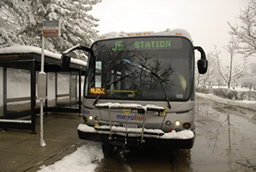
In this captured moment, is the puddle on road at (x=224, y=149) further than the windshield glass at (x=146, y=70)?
Yes

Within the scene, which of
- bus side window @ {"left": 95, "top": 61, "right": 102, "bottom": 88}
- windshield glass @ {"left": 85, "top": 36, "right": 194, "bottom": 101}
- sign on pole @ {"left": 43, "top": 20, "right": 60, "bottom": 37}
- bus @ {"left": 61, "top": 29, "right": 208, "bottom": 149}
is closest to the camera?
bus @ {"left": 61, "top": 29, "right": 208, "bottom": 149}

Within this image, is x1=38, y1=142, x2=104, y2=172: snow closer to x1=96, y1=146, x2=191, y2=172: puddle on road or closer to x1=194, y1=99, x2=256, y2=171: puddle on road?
x1=96, y1=146, x2=191, y2=172: puddle on road

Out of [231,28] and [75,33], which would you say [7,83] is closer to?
[75,33]

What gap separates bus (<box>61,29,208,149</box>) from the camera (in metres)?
3.64

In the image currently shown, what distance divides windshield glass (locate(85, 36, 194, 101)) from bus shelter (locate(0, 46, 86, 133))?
9.34 ft

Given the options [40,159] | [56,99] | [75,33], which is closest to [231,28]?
[75,33]

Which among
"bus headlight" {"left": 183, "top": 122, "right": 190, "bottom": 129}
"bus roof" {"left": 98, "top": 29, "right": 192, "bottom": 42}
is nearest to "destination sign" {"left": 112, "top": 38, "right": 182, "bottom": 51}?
"bus roof" {"left": 98, "top": 29, "right": 192, "bottom": 42}

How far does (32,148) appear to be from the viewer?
4754 mm

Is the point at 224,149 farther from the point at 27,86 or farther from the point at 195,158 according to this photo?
the point at 27,86

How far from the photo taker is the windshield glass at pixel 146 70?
3.84m

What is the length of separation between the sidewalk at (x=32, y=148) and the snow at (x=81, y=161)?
0.74 feet

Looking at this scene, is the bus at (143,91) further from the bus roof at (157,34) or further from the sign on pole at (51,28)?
the sign on pole at (51,28)

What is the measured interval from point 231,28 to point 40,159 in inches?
826

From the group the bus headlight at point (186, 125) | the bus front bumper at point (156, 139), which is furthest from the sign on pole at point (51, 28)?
the bus headlight at point (186, 125)
